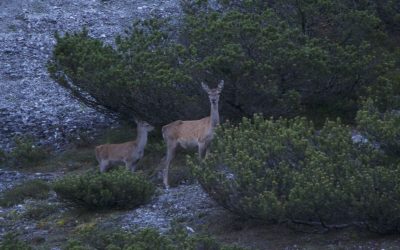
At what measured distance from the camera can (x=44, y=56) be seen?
25844mm

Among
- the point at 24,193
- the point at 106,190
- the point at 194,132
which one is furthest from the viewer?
the point at 194,132

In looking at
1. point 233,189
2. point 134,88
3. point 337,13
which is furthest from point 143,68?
point 233,189

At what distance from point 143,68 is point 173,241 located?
761 cm

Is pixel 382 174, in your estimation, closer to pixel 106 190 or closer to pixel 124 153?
pixel 106 190

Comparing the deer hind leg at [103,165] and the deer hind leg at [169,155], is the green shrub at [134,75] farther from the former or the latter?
the deer hind leg at [103,165]

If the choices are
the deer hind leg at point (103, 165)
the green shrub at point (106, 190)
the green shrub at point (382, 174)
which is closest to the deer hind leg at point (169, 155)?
the deer hind leg at point (103, 165)

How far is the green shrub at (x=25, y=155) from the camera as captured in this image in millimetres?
20906

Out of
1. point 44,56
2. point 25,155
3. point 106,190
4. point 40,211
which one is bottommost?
point 40,211

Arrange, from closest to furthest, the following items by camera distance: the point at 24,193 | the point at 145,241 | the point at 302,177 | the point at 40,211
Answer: the point at 145,241 < the point at 302,177 < the point at 40,211 < the point at 24,193

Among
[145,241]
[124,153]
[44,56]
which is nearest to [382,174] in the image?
[145,241]

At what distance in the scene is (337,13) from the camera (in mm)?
21859

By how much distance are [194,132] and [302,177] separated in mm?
4733

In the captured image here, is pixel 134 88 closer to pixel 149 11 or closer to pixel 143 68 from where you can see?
pixel 143 68

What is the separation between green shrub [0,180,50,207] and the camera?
17828 millimetres
